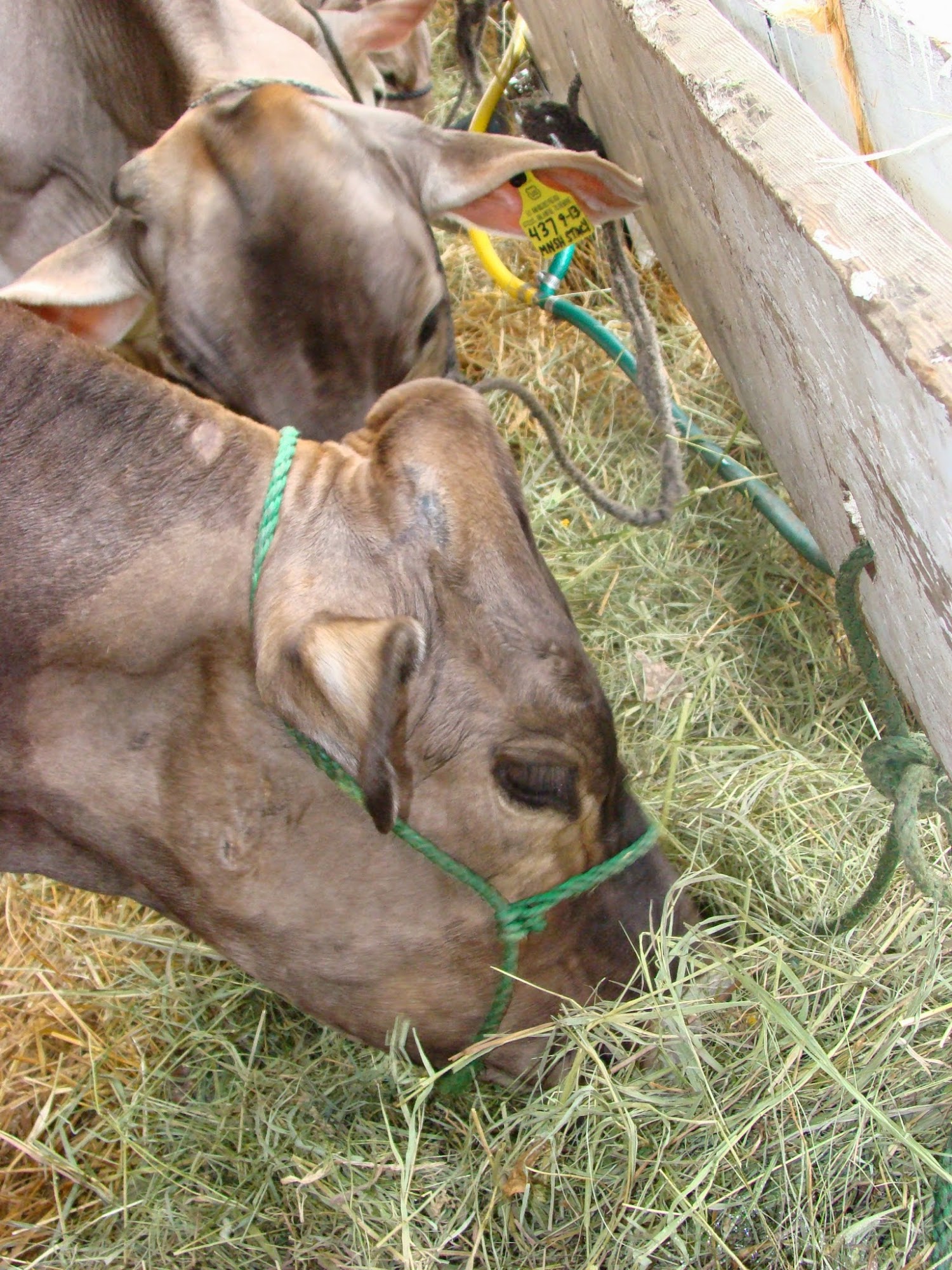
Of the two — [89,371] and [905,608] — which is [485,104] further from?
[905,608]

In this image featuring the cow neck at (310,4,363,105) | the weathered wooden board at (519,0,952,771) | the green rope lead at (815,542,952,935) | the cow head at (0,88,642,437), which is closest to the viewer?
the weathered wooden board at (519,0,952,771)

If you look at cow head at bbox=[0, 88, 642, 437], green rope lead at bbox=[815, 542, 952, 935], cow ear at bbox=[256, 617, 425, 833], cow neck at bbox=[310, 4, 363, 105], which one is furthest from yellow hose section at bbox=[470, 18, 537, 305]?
cow ear at bbox=[256, 617, 425, 833]

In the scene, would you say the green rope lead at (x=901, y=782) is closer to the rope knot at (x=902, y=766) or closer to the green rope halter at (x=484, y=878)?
the rope knot at (x=902, y=766)

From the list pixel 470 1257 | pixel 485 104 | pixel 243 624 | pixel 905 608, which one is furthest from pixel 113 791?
pixel 485 104

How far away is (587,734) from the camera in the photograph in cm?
193

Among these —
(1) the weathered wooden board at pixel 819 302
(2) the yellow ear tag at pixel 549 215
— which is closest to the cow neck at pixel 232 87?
(2) the yellow ear tag at pixel 549 215

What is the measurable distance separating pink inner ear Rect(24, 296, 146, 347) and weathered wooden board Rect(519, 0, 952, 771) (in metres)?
1.43

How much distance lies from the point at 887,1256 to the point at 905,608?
1158 millimetres

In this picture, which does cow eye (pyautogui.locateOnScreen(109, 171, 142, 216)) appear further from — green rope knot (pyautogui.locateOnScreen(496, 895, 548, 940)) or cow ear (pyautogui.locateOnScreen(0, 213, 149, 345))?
green rope knot (pyautogui.locateOnScreen(496, 895, 548, 940))

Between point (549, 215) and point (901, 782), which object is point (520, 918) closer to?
point (901, 782)

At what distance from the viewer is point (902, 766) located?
209 centimetres

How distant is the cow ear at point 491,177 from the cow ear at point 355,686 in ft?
5.96

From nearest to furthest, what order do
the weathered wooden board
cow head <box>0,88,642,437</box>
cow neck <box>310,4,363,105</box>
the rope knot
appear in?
the weathered wooden board → the rope knot → cow head <box>0,88,642,437</box> → cow neck <box>310,4,363,105</box>

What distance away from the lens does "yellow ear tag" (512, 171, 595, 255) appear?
3.26 metres
